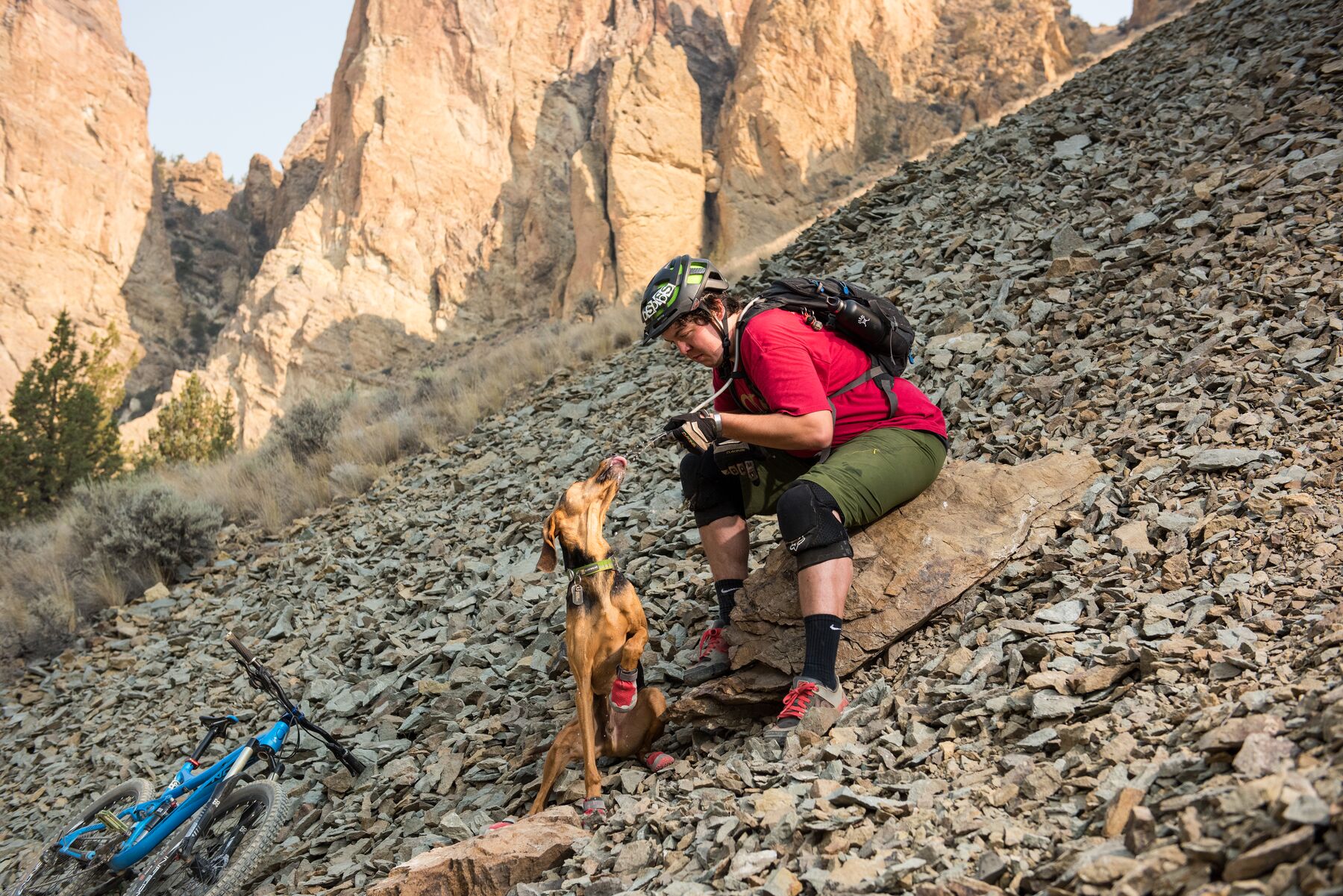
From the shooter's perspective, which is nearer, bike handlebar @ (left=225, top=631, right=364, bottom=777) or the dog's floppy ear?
the dog's floppy ear

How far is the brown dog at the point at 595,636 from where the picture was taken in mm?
3758

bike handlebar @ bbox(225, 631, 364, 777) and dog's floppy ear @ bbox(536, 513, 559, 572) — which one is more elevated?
dog's floppy ear @ bbox(536, 513, 559, 572)

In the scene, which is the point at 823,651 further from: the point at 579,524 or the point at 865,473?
the point at 579,524

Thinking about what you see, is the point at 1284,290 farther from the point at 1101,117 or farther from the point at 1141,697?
the point at 1101,117

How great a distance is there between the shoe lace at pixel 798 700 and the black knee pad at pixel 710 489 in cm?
98

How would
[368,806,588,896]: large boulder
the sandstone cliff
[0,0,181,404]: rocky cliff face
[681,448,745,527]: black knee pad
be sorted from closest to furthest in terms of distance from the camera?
1. [368,806,588,896]: large boulder
2. [681,448,745,527]: black knee pad
3. the sandstone cliff
4. [0,0,181,404]: rocky cliff face

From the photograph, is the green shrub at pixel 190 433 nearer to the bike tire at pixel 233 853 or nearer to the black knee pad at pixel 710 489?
the bike tire at pixel 233 853

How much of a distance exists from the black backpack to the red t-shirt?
0.11 ft

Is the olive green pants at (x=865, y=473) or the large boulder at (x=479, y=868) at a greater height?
the olive green pants at (x=865, y=473)

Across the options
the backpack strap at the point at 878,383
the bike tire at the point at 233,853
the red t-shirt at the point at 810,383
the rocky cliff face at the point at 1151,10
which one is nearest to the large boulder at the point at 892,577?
the red t-shirt at the point at 810,383

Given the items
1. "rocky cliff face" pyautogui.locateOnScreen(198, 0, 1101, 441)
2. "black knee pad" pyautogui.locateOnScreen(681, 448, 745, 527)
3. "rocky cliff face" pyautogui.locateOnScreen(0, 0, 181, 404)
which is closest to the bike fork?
"black knee pad" pyautogui.locateOnScreen(681, 448, 745, 527)

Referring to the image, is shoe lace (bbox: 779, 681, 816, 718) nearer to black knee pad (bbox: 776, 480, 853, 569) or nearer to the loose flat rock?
black knee pad (bbox: 776, 480, 853, 569)

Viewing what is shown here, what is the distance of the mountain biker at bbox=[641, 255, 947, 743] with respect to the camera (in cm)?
375

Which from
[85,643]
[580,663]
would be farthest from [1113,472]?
[85,643]
